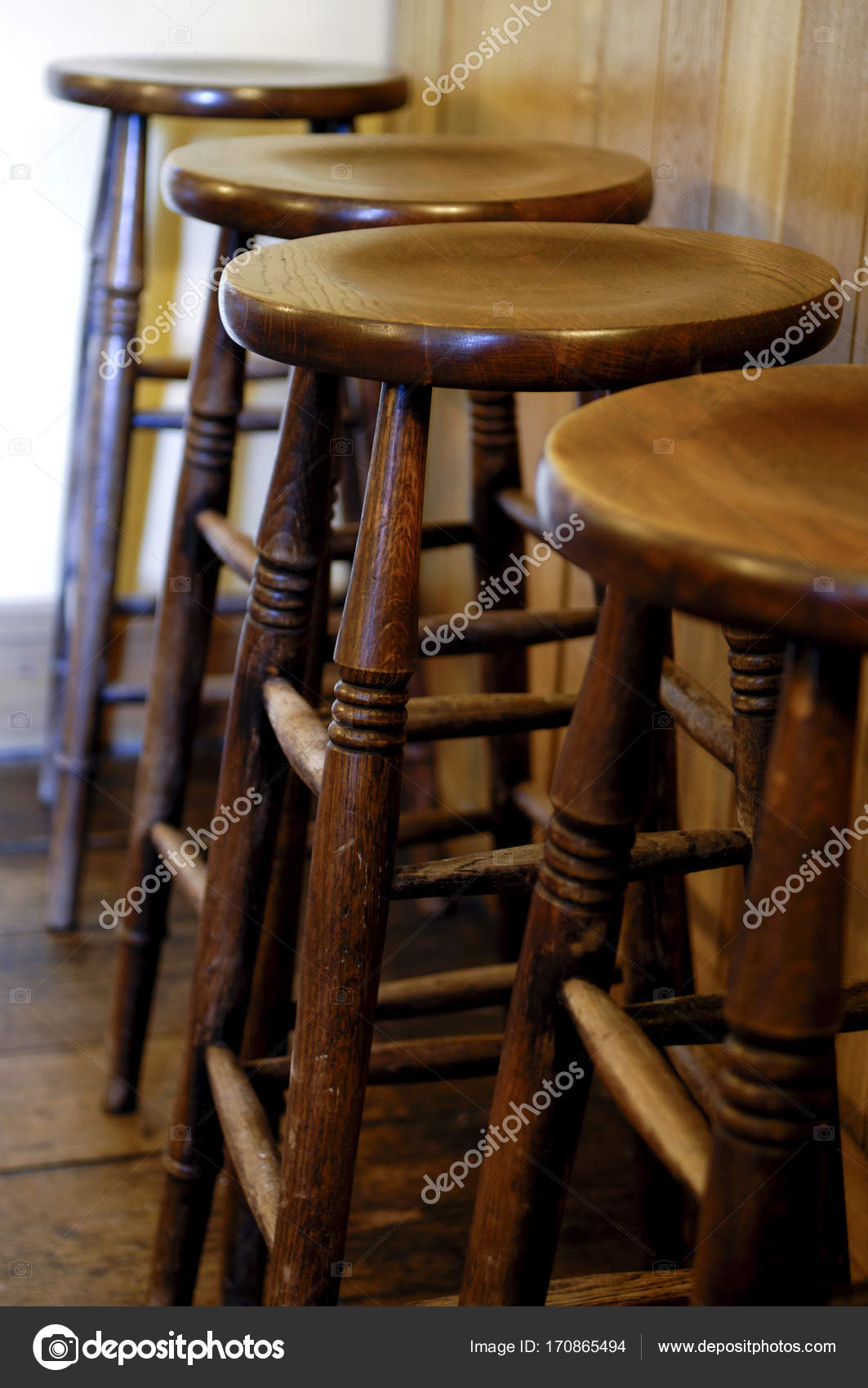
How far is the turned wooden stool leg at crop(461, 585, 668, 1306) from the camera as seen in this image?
65 cm

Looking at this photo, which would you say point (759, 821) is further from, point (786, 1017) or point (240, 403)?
point (240, 403)

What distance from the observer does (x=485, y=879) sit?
851 mm

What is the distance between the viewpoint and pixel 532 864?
33.7 inches

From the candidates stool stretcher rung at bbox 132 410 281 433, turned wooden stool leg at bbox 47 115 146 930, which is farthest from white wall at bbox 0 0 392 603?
stool stretcher rung at bbox 132 410 281 433

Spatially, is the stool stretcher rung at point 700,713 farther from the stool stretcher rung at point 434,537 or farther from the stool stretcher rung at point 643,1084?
the stool stretcher rung at point 434,537

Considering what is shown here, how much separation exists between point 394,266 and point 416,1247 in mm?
882

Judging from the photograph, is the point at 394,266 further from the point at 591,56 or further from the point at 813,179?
the point at 591,56

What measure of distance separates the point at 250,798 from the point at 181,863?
0.95 feet

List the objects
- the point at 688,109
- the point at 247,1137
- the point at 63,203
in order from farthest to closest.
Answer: the point at 63,203, the point at 688,109, the point at 247,1137

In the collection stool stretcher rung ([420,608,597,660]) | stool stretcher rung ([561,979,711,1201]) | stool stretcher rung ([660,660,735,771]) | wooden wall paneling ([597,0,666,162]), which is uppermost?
wooden wall paneling ([597,0,666,162])

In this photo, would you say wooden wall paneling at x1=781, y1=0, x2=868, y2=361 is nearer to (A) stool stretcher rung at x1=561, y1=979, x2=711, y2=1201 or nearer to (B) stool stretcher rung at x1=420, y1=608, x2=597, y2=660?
(B) stool stretcher rung at x1=420, y1=608, x2=597, y2=660

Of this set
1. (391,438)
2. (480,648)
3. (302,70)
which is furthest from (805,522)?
(302,70)

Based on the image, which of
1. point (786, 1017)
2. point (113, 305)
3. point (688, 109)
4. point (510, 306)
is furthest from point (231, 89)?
point (786, 1017)

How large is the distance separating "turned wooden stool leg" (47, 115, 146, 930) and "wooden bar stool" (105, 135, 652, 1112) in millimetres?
357
